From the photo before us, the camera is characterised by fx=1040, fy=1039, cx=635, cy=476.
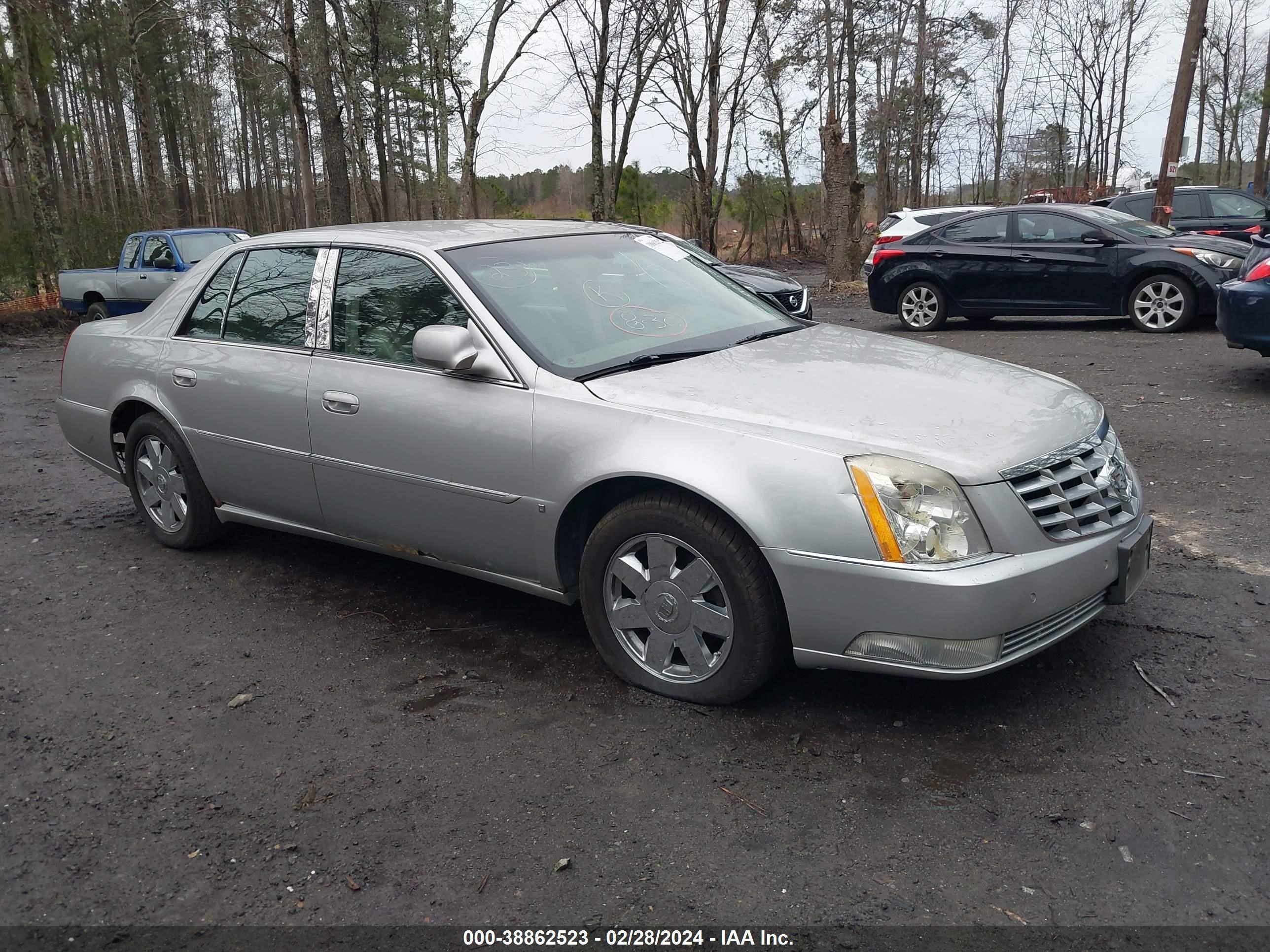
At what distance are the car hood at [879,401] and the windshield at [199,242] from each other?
13830 mm

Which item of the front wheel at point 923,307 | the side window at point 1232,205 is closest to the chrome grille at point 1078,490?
the front wheel at point 923,307

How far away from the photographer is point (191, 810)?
3.04 meters

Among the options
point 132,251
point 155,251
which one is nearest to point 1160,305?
point 155,251

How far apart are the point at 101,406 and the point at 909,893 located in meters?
4.76

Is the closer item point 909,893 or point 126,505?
point 909,893

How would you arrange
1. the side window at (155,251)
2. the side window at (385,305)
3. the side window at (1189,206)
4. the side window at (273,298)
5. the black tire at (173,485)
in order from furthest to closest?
the side window at (1189,206) < the side window at (155,251) < the black tire at (173,485) < the side window at (273,298) < the side window at (385,305)

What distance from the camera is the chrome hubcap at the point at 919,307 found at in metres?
12.9

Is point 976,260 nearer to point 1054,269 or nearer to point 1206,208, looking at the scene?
point 1054,269

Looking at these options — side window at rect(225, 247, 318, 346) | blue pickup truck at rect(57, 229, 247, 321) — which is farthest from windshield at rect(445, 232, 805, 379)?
blue pickup truck at rect(57, 229, 247, 321)

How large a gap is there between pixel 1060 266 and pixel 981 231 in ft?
3.59

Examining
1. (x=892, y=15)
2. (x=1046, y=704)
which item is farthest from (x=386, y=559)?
(x=892, y=15)

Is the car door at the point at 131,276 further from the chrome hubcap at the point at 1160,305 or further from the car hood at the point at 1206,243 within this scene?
the car hood at the point at 1206,243

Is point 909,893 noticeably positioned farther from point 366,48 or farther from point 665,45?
point 366,48

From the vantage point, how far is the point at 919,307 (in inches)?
512
